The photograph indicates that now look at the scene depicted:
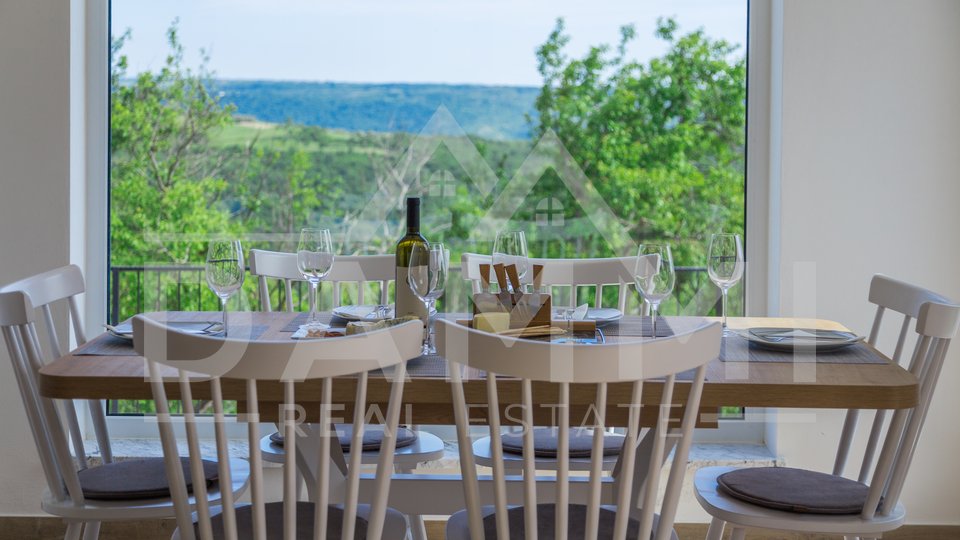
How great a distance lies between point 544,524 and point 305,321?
897 millimetres

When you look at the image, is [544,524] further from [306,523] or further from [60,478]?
[60,478]

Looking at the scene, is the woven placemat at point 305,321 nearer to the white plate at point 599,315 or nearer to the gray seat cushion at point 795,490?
the white plate at point 599,315

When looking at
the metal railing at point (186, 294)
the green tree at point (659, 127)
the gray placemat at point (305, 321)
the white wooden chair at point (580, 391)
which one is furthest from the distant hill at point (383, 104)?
the white wooden chair at point (580, 391)

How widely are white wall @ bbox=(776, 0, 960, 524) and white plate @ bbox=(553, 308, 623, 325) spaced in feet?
3.48

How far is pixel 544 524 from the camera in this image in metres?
1.92

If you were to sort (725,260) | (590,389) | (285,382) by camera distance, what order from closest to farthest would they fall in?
(285,382), (590,389), (725,260)

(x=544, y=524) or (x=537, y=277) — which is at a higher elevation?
(x=537, y=277)

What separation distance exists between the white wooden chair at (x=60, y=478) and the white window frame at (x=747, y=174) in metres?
1.34

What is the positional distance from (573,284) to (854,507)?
1101 mm

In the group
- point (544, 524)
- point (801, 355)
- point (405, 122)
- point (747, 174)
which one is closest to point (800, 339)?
point (801, 355)

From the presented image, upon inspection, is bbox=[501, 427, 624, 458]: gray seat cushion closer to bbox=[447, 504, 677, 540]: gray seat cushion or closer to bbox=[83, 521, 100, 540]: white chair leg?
bbox=[447, 504, 677, 540]: gray seat cushion

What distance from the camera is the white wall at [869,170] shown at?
10.8ft

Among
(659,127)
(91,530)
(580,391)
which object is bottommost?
(91,530)

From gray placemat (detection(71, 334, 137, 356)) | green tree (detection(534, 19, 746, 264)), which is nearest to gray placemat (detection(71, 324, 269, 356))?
gray placemat (detection(71, 334, 137, 356))
